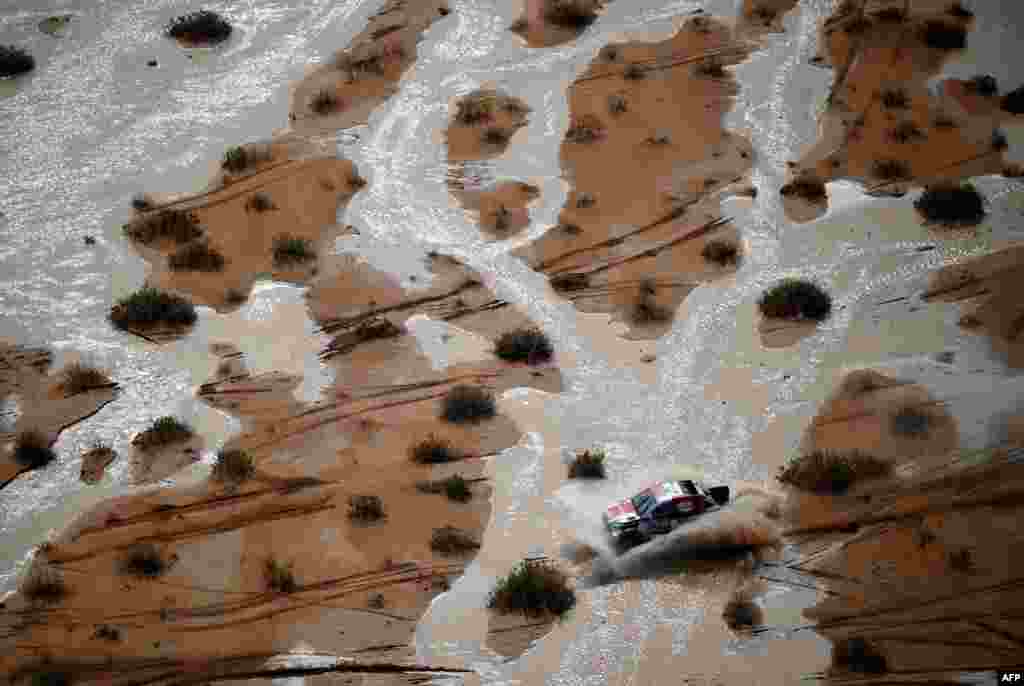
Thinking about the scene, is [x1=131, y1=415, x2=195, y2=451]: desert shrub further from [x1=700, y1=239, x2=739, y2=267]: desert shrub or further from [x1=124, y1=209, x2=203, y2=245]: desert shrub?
[x1=700, y1=239, x2=739, y2=267]: desert shrub

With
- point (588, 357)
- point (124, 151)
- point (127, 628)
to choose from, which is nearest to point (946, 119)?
point (588, 357)

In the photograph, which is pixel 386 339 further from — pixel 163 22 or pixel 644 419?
pixel 163 22

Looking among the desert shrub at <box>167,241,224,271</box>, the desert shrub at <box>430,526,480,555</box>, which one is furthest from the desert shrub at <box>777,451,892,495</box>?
the desert shrub at <box>167,241,224,271</box>

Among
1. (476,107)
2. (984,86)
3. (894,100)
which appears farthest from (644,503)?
(984,86)

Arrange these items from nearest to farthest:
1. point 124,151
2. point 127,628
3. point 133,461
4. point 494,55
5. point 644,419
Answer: point 127,628
point 133,461
point 644,419
point 124,151
point 494,55

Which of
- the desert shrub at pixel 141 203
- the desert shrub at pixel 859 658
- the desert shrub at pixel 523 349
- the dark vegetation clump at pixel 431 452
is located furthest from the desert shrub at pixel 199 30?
the desert shrub at pixel 859 658

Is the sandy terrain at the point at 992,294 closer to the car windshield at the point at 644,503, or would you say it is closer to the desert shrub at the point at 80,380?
the car windshield at the point at 644,503
